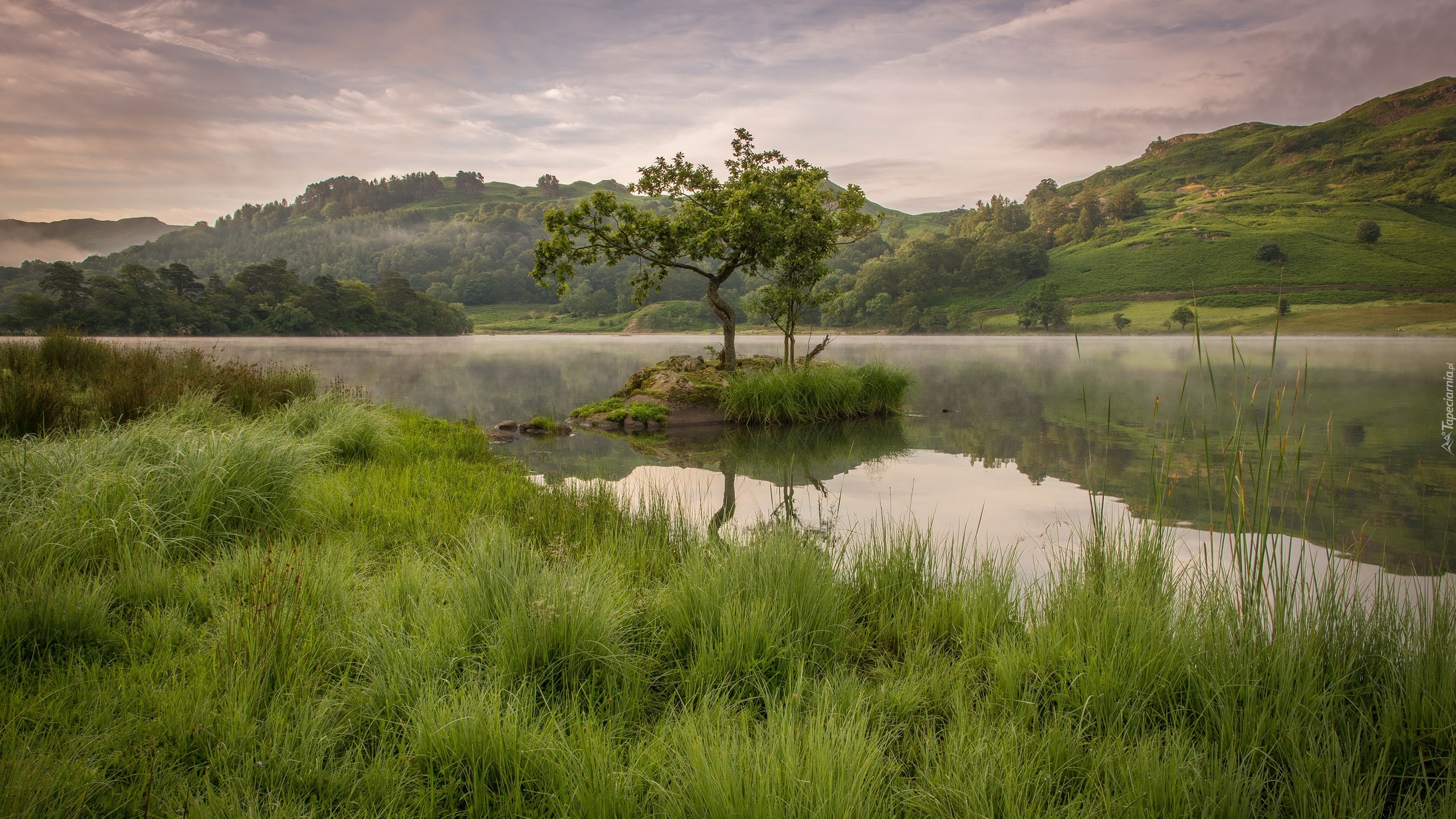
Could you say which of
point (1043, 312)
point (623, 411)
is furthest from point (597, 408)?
point (1043, 312)

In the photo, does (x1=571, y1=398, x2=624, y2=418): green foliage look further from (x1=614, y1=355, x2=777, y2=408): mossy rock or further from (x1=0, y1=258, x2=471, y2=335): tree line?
(x1=0, y1=258, x2=471, y2=335): tree line

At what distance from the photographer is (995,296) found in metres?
102

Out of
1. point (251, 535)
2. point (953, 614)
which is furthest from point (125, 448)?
point (953, 614)

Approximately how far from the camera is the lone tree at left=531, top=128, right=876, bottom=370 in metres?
16.6

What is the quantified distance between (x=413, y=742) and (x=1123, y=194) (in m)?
150

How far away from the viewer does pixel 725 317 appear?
1767cm

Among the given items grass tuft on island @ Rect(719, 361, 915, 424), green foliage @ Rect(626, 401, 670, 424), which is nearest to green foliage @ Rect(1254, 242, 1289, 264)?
grass tuft on island @ Rect(719, 361, 915, 424)

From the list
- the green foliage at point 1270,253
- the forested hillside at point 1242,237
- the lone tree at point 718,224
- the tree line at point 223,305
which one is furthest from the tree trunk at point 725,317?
the green foliage at point 1270,253

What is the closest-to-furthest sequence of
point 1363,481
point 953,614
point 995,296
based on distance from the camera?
1. point 953,614
2. point 1363,481
3. point 995,296

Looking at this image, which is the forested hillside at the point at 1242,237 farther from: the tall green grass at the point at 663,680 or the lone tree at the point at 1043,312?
the tall green grass at the point at 663,680

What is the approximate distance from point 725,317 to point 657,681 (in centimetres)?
1504

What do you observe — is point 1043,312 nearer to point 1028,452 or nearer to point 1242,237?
point 1242,237

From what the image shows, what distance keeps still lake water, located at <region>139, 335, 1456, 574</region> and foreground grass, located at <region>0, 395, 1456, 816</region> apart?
642mm

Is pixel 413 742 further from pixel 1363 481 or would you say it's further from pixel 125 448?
pixel 1363 481
